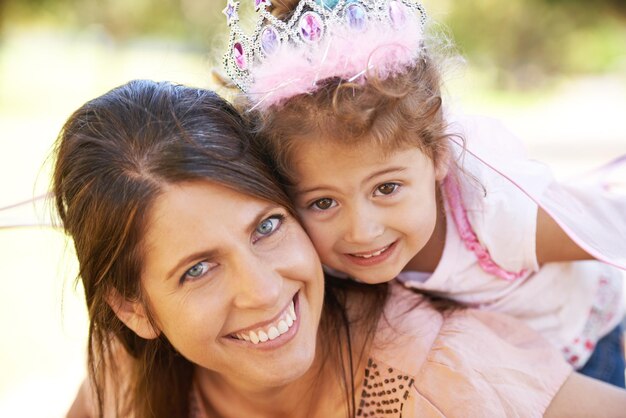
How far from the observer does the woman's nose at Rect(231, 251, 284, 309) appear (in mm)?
1916

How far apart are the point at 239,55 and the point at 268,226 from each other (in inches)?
24.3

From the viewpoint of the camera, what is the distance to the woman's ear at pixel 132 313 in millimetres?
2105

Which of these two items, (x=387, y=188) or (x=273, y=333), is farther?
(x=387, y=188)

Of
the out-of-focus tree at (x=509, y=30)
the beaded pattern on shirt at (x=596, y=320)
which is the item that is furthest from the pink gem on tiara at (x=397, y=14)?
the out-of-focus tree at (x=509, y=30)

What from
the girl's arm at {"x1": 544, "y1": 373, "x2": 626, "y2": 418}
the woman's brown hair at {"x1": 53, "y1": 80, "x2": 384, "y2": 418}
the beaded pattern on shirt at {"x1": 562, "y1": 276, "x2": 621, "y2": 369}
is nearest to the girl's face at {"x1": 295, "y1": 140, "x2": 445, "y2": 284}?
the woman's brown hair at {"x1": 53, "y1": 80, "x2": 384, "y2": 418}

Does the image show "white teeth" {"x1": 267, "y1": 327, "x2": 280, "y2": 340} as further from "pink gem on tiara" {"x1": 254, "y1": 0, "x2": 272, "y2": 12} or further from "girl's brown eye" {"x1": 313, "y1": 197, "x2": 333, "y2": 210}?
"pink gem on tiara" {"x1": 254, "y1": 0, "x2": 272, "y2": 12}

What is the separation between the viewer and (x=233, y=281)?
76.3 inches

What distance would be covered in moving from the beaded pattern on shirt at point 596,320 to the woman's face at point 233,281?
4.12ft

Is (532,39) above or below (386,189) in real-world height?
below

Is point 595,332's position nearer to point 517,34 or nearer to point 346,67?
point 346,67

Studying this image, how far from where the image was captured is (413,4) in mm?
2346

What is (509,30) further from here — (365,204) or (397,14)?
(365,204)

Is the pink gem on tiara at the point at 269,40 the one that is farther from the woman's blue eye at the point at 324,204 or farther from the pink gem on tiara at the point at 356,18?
the woman's blue eye at the point at 324,204

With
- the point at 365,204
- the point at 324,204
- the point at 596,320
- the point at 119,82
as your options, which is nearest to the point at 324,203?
the point at 324,204
